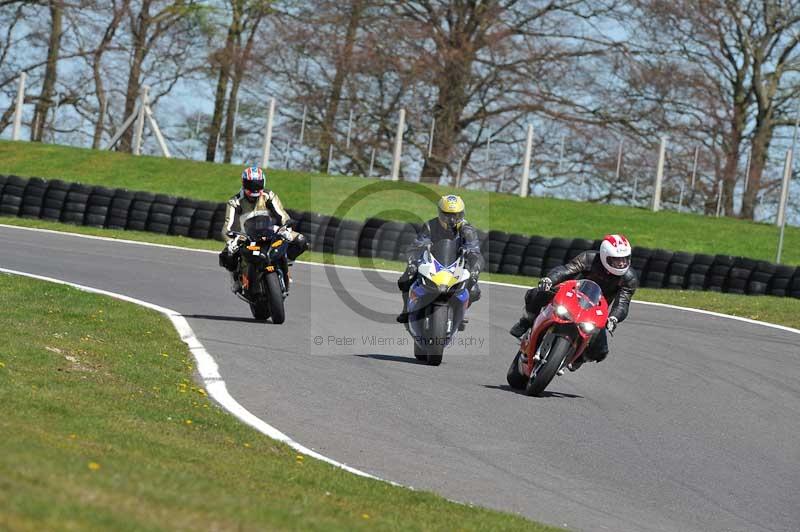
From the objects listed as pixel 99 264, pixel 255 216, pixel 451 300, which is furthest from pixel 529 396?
pixel 99 264

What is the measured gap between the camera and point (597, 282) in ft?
36.1

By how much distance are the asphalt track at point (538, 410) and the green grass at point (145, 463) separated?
63 centimetres

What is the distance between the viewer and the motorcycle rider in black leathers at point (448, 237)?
11805 millimetres

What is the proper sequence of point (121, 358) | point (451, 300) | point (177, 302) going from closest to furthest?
point (121, 358)
point (451, 300)
point (177, 302)

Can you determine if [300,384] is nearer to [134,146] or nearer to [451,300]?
[451,300]

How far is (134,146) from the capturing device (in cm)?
3650

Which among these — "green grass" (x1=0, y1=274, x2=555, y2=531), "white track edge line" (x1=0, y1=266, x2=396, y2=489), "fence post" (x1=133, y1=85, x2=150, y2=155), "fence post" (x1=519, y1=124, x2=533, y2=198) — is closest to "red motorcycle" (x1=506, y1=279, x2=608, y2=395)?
"white track edge line" (x1=0, y1=266, x2=396, y2=489)

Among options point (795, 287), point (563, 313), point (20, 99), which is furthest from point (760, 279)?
point (20, 99)

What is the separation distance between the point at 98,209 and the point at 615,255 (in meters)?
17.7

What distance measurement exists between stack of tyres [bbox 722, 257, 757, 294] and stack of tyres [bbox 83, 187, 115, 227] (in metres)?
12.2

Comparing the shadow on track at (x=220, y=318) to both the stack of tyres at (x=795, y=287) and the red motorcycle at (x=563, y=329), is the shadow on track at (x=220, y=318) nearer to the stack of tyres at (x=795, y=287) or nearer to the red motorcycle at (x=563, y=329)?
the red motorcycle at (x=563, y=329)

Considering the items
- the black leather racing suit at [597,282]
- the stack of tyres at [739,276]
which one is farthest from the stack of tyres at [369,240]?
the black leather racing suit at [597,282]

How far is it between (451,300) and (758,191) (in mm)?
26108

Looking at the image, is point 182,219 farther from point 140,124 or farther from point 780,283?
point 780,283
